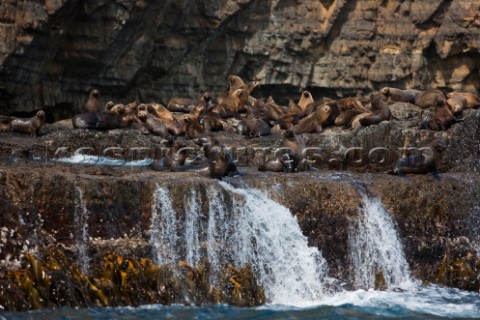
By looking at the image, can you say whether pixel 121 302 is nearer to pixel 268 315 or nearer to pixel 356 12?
pixel 268 315

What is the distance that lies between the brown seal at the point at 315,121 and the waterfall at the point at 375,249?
19.6 feet

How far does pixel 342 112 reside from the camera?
2252 centimetres

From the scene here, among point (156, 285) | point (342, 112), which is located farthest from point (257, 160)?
point (156, 285)

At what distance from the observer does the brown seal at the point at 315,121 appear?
2166 cm

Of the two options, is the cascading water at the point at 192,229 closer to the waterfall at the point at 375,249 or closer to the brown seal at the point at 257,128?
the waterfall at the point at 375,249

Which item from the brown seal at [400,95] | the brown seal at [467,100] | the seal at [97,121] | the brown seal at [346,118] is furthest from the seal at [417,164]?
the brown seal at [400,95]

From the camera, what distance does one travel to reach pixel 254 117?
2317 cm

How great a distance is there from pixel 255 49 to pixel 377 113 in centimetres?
1039

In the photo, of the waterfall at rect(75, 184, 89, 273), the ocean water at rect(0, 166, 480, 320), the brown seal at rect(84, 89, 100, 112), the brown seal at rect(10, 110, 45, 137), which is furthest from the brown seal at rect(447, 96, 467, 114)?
the waterfall at rect(75, 184, 89, 273)

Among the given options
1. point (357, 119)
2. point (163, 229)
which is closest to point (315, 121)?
point (357, 119)

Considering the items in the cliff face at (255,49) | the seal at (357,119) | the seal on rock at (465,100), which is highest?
the cliff face at (255,49)

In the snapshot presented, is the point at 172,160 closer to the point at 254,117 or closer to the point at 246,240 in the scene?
the point at 246,240

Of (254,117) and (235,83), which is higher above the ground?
(235,83)

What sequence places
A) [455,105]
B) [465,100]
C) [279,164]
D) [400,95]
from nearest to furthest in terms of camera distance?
[279,164], [455,105], [465,100], [400,95]
